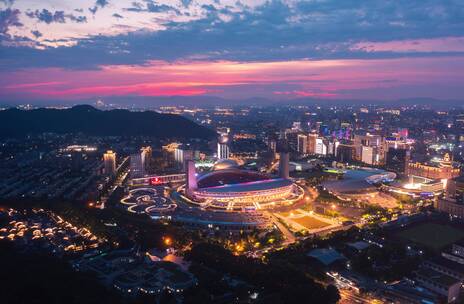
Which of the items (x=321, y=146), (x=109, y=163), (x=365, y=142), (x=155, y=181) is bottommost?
(x=155, y=181)

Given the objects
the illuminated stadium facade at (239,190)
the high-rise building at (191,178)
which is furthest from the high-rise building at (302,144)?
the high-rise building at (191,178)

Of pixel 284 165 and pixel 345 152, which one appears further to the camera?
pixel 345 152

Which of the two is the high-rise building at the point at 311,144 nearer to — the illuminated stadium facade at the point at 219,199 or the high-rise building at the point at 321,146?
the high-rise building at the point at 321,146

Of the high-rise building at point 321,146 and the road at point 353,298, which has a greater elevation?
the high-rise building at point 321,146

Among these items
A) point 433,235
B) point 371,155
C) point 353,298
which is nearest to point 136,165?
point 371,155

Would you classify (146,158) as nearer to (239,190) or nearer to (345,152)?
(239,190)

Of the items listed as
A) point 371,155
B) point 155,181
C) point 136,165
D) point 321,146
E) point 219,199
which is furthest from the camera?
point 321,146

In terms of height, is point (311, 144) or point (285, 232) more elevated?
Answer: point (311, 144)
